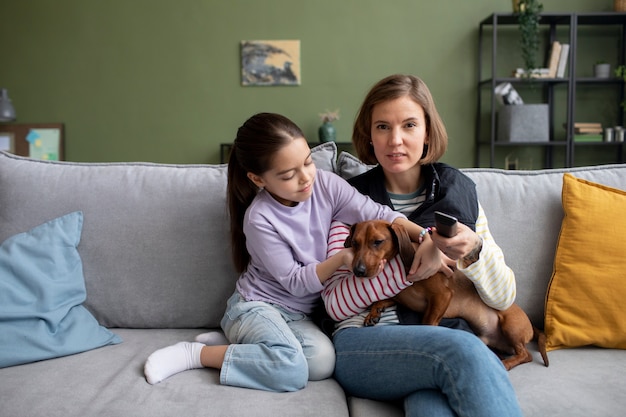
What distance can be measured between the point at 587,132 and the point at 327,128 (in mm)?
2183

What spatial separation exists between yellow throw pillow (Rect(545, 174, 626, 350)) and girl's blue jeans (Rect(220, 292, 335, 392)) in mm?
708

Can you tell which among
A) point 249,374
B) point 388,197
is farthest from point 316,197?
point 249,374

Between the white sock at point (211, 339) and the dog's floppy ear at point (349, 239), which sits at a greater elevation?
the dog's floppy ear at point (349, 239)

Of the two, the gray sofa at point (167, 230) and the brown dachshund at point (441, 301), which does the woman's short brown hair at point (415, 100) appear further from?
the brown dachshund at point (441, 301)

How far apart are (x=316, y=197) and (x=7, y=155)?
1.08 metres

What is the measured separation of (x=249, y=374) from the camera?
1.44 meters

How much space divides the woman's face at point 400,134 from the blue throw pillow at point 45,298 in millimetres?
968

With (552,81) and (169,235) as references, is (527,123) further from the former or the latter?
(169,235)

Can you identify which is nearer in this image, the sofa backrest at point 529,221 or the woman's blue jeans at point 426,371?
the woman's blue jeans at point 426,371

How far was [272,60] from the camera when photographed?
16.8ft

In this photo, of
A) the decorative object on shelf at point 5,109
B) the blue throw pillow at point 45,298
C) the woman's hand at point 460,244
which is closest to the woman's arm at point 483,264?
→ the woman's hand at point 460,244

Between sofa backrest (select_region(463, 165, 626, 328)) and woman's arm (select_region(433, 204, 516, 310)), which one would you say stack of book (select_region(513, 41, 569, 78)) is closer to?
sofa backrest (select_region(463, 165, 626, 328))

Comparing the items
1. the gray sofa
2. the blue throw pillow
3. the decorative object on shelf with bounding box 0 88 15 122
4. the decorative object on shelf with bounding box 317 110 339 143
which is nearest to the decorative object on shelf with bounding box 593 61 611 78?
the decorative object on shelf with bounding box 317 110 339 143

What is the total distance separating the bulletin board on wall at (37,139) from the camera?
207 inches
